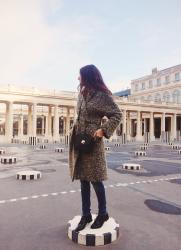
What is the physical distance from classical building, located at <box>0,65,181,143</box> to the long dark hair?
3061cm

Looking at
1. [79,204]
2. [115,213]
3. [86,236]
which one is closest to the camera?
[86,236]

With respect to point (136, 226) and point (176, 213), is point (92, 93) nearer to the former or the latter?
point (136, 226)

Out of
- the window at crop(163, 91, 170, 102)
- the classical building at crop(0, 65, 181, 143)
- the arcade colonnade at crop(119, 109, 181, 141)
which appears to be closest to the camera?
the classical building at crop(0, 65, 181, 143)

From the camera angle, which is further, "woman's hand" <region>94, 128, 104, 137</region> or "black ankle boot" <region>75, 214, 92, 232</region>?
"black ankle boot" <region>75, 214, 92, 232</region>

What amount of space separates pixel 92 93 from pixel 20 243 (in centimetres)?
223

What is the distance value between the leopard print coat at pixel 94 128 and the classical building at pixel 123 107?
30637 mm

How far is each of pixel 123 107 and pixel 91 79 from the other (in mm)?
48731

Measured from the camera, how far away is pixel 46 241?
3562 millimetres

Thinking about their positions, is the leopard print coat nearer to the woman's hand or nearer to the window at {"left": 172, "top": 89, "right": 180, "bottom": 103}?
the woman's hand

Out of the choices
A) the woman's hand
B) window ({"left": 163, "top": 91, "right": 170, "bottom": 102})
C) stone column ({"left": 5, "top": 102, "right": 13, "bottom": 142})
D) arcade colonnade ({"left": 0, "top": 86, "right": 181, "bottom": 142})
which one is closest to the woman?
the woman's hand

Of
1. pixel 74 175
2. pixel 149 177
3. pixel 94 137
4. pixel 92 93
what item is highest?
pixel 92 93

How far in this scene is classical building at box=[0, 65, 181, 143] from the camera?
40406 millimetres

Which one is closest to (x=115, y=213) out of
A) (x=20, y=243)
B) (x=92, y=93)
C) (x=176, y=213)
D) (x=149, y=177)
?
(x=176, y=213)

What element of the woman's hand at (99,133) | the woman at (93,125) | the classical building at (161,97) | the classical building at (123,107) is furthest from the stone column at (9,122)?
the woman's hand at (99,133)
